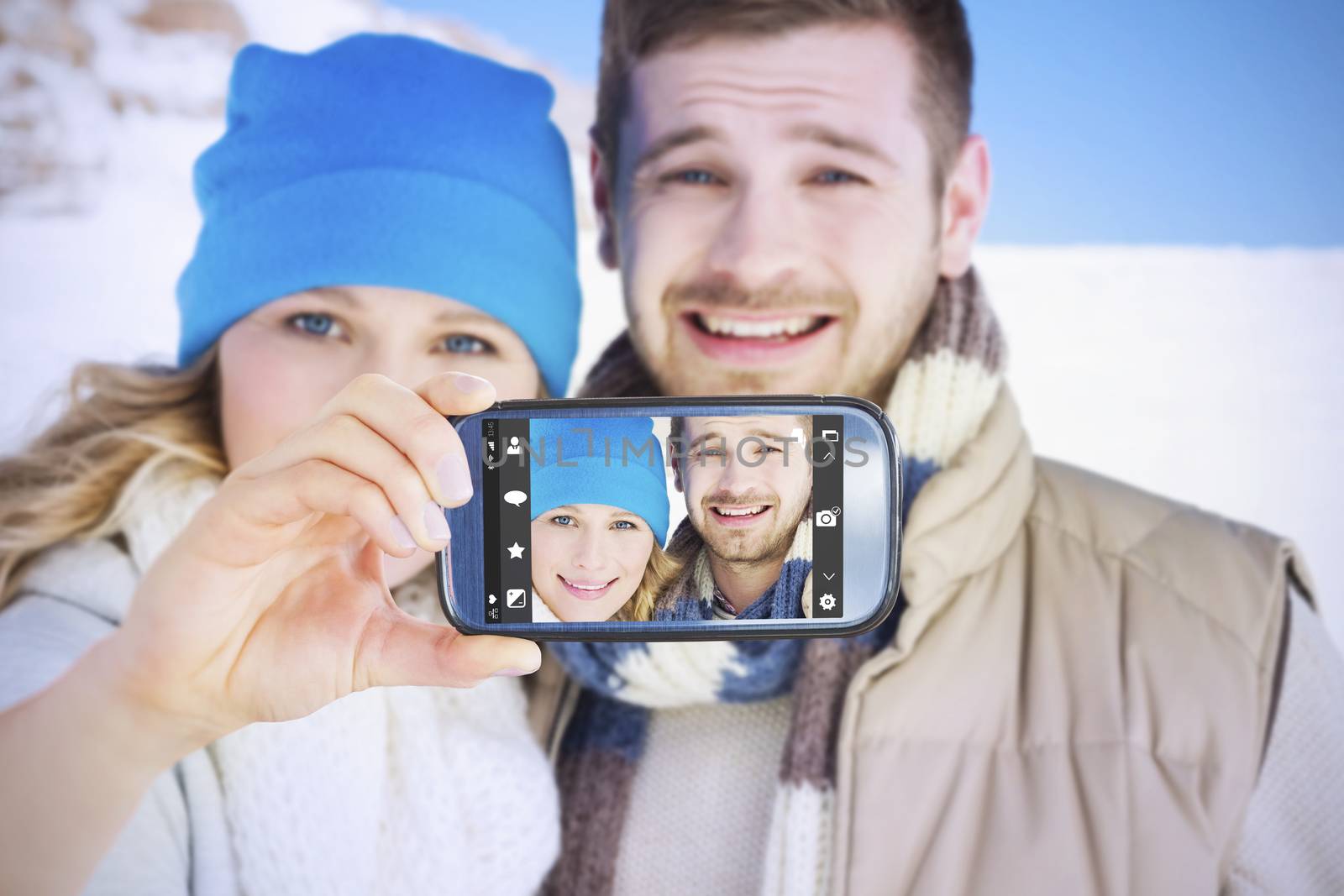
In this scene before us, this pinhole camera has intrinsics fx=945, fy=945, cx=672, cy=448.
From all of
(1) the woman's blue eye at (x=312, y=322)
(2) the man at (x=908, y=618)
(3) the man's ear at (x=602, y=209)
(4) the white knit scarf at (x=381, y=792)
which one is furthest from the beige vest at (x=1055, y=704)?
(1) the woman's blue eye at (x=312, y=322)


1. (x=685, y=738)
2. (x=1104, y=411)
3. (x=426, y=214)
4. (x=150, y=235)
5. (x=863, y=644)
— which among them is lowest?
(x=685, y=738)

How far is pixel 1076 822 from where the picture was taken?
3.33 ft

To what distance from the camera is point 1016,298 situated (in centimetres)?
169

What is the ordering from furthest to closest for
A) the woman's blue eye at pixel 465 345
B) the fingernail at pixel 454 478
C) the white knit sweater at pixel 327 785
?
the woman's blue eye at pixel 465 345 → the white knit sweater at pixel 327 785 → the fingernail at pixel 454 478

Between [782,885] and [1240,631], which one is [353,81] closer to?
[782,885]

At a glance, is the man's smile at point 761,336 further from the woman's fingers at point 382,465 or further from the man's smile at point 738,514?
the woman's fingers at point 382,465

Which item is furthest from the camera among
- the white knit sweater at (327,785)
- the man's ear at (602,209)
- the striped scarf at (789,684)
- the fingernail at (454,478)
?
the man's ear at (602,209)

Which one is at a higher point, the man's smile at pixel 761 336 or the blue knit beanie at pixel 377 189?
the blue knit beanie at pixel 377 189

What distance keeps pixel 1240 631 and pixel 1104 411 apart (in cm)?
60

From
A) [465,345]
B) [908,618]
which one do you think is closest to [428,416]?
[465,345]

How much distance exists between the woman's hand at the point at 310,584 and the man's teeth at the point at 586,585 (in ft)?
0.20

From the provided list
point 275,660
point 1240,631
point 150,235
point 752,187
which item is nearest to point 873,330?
point 752,187

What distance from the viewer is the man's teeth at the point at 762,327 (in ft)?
4.20

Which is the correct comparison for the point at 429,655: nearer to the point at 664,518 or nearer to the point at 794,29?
the point at 664,518
